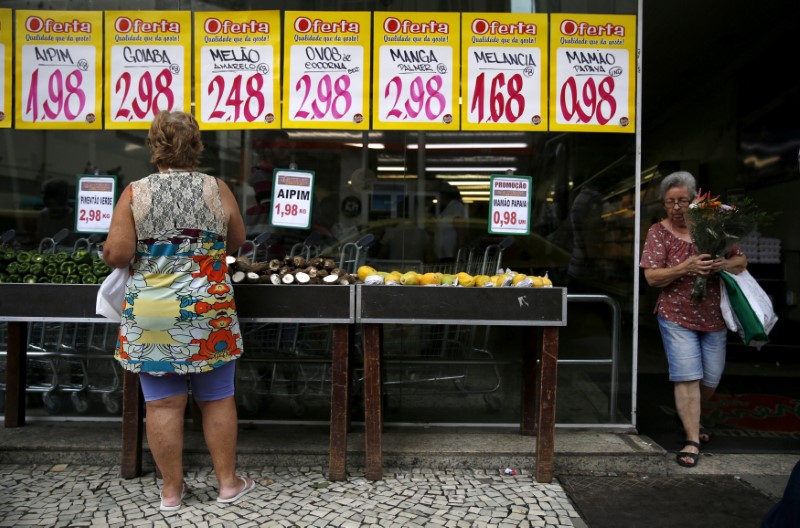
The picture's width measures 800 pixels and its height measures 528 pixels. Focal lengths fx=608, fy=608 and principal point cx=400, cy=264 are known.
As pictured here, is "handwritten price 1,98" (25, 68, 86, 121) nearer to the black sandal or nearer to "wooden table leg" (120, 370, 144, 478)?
"wooden table leg" (120, 370, 144, 478)

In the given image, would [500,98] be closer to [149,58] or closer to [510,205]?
[510,205]

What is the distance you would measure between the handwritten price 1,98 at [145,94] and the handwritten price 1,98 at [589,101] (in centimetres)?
299

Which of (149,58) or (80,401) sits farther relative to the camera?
(80,401)

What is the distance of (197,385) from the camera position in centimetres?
321

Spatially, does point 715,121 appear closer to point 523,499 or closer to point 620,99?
point 620,99

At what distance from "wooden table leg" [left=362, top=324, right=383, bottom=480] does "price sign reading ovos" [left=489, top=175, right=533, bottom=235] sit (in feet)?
5.30

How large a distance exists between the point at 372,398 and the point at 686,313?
2.11m

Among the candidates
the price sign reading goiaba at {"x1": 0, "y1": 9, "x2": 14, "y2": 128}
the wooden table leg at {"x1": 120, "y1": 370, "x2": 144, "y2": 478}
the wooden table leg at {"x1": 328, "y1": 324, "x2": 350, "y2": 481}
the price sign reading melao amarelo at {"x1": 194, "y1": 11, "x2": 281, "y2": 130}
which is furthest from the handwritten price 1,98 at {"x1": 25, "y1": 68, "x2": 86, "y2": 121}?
the wooden table leg at {"x1": 328, "y1": 324, "x2": 350, "y2": 481}

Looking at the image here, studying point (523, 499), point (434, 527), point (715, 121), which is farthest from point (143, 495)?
point (715, 121)

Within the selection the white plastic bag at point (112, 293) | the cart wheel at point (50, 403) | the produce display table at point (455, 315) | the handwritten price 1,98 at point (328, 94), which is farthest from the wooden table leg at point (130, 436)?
the handwritten price 1,98 at point (328, 94)

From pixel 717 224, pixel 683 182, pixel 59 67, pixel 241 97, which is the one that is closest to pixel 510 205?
pixel 683 182

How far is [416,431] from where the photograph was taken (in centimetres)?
437

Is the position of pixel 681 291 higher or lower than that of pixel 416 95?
lower

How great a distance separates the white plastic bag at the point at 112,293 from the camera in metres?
3.19
